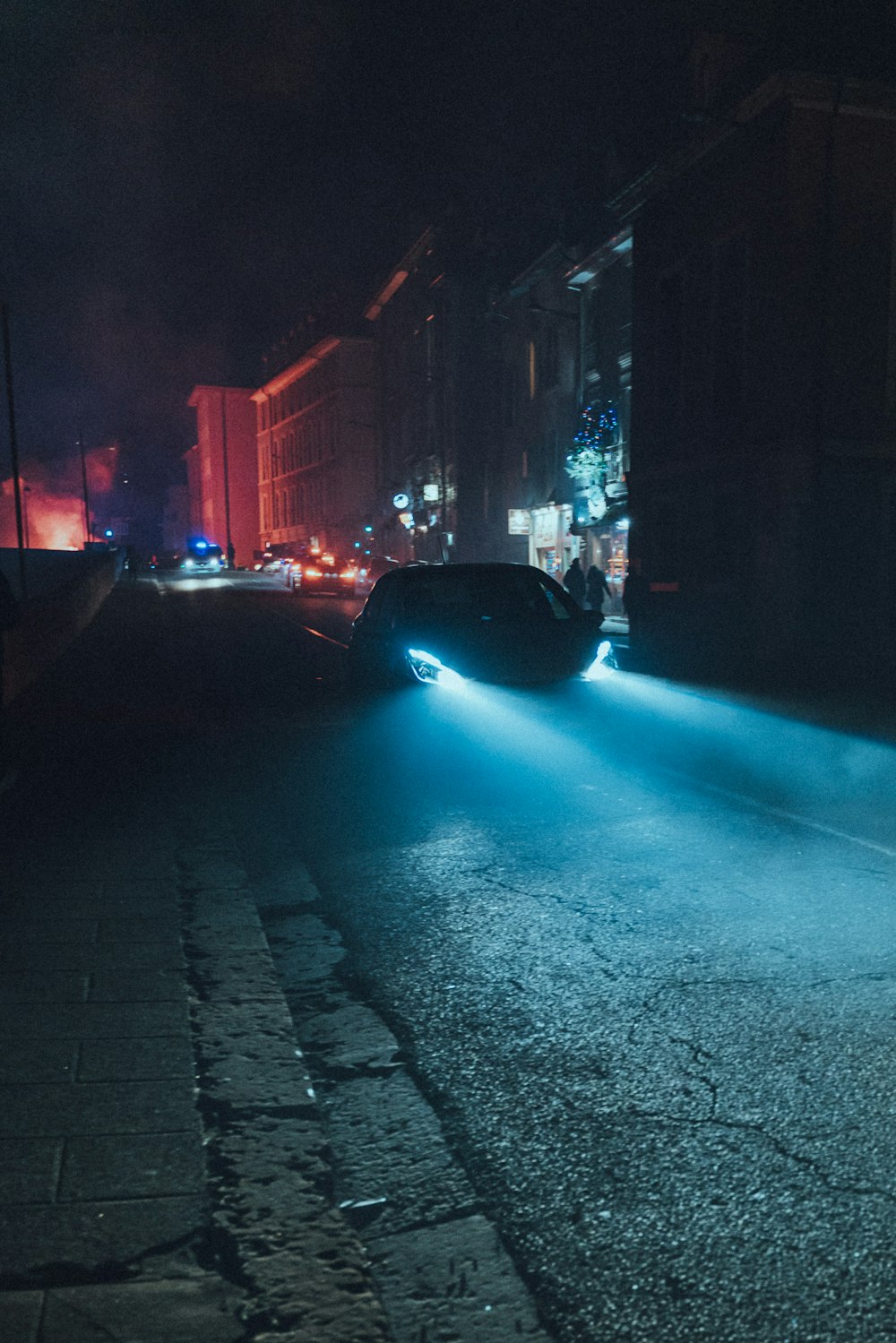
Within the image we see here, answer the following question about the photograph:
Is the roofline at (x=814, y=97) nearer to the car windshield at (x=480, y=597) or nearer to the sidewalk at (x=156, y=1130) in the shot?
the car windshield at (x=480, y=597)

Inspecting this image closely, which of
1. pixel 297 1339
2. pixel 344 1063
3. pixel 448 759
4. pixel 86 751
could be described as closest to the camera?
pixel 297 1339

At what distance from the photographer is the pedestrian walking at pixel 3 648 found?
7.07 metres

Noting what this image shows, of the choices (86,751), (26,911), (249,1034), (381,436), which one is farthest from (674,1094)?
(381,436)

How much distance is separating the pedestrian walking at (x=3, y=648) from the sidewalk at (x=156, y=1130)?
2200 mm

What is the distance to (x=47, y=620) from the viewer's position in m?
17.5

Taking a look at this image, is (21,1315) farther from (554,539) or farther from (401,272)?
(401,272)

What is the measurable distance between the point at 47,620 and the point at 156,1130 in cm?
1582

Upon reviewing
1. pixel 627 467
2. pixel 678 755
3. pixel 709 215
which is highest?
pixel 709 215

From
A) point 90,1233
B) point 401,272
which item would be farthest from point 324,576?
point 90,1233

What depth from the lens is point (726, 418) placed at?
21562 mm

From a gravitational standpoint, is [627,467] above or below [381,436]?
below

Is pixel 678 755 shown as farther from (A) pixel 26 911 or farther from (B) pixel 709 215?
(B) pixel 709 215

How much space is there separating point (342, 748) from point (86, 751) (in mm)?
2167

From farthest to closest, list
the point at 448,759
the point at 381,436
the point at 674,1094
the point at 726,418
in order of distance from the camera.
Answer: the point at 381,436 → the point at 726,418 → the point at 448,759 → the point at 674,1094
